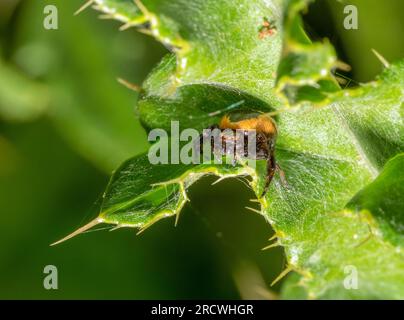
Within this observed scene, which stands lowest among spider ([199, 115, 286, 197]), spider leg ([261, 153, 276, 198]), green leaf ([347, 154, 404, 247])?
green leaf ([347, 154, 404, 247])

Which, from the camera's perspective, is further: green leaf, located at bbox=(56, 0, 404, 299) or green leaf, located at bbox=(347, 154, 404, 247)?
green leaf, located at bbox=(56, 0, 404, 299)

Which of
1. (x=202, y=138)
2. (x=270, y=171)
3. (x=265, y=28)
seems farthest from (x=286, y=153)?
(x=265, y=28)

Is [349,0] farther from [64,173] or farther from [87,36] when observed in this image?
[64,173]

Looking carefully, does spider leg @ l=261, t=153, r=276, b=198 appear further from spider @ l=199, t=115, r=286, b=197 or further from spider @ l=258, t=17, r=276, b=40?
spider @ l=258, t=17, r=276, b=40

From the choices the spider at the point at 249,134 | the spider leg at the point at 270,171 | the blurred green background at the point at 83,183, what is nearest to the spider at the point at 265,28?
the spider at the point at 249,134

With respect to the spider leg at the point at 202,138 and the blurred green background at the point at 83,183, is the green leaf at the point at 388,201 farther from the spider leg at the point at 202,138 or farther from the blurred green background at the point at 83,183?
the blurred green background at the point at 83,183

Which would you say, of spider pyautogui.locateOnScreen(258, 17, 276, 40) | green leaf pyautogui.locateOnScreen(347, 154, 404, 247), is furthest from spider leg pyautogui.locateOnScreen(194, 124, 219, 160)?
green leaf pyautogui.locateOnScreen(347, 154, 404, 247)
